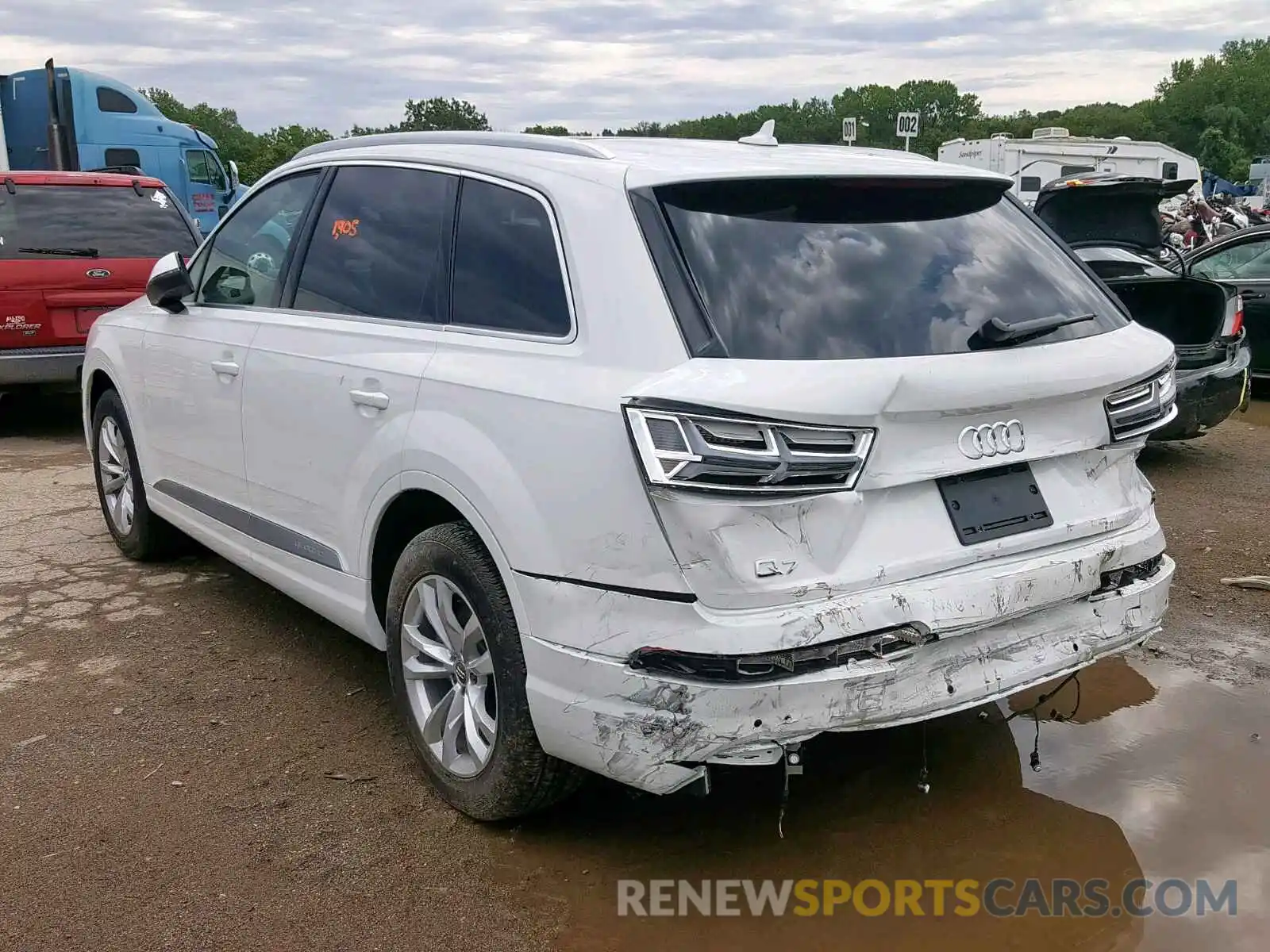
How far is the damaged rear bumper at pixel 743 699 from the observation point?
249 centimetres

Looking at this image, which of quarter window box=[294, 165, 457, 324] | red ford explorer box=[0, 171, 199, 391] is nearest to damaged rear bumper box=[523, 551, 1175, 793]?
quarter window box=[294, 165, 457, 324]

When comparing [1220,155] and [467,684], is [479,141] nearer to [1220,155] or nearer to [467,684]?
[467,684]

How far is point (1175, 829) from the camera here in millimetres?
3111

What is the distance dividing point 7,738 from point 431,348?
77.8 inches

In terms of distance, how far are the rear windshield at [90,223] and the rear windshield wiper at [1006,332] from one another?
7429mm

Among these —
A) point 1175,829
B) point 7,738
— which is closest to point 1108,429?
point 1175,829

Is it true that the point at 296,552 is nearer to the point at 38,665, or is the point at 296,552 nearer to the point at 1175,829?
the point at 38,665

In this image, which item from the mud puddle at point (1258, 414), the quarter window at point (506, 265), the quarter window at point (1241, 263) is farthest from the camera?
the quarter window at point (1241, 263)

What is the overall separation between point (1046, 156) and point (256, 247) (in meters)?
25.3

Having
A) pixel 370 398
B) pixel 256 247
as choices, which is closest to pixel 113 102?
pixel 256 247

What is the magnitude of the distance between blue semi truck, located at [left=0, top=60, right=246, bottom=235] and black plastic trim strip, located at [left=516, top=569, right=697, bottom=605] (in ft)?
51.8

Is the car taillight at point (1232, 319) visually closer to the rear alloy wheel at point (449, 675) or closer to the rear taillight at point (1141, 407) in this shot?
the rear taillight at point (1141, 407)

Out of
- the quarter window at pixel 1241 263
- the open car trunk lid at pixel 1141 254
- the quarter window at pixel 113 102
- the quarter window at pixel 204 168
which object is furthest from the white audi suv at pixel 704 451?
the quarter window at pixel 204 168

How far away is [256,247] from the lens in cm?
429
